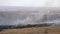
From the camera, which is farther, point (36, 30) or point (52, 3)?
point (52, 3)

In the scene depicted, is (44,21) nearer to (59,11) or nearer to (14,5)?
(59,11)

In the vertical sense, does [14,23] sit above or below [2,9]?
below

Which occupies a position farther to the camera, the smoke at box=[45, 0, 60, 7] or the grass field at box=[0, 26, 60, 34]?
the smoke at box=[45, 0, 60, 7]

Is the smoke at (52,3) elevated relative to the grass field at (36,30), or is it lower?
elevated

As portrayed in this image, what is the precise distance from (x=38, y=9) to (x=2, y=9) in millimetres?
302

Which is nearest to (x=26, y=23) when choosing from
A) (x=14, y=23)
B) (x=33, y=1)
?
(x=14, y=23)

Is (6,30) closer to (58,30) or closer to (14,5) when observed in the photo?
(14,5)

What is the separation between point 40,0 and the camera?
0.94 meters

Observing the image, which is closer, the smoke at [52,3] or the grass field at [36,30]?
the grass field at [36,30]

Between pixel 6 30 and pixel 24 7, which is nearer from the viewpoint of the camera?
pixel 6 30

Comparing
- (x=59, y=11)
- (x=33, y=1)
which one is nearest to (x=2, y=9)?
(x=33, y=1)

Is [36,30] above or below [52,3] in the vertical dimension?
below

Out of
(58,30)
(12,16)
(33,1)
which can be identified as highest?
(33,1)

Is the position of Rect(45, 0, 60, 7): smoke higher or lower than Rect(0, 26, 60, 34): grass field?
higher
